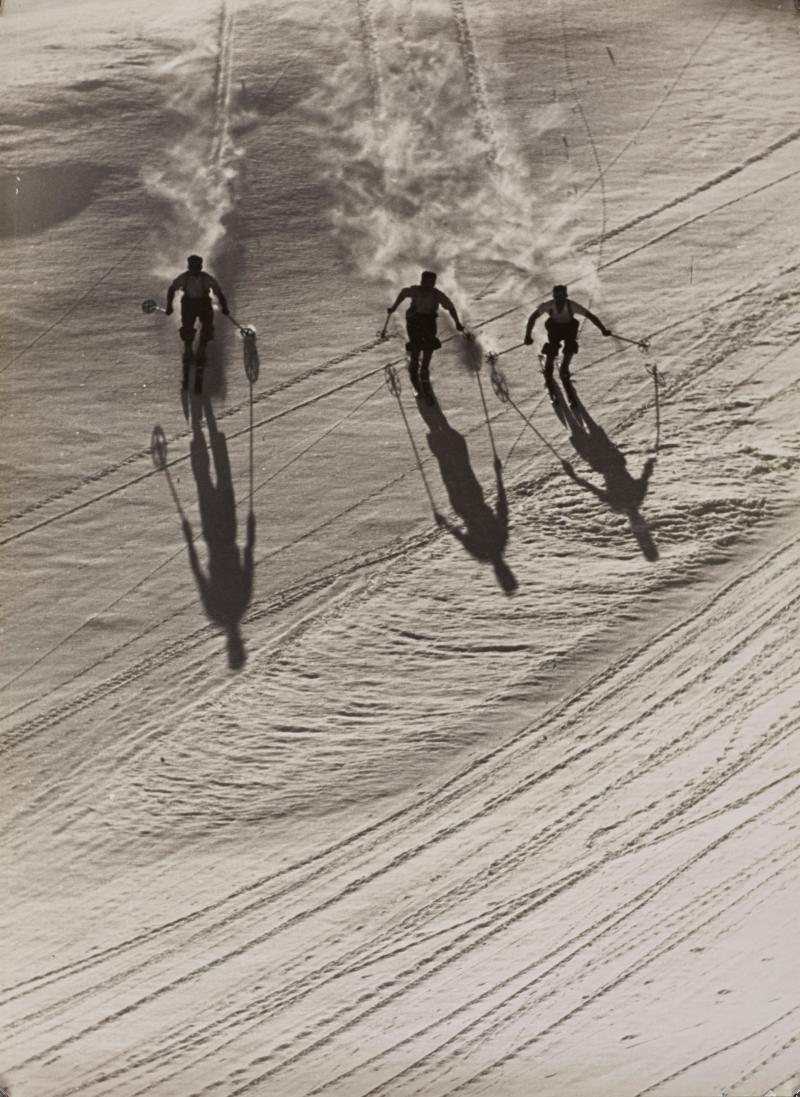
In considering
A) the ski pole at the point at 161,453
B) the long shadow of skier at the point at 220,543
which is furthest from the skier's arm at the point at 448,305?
the ski pole at the point at 161,453

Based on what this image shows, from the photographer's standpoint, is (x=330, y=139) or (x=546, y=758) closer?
(x=546, y=758)

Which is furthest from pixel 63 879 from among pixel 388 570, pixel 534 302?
pixel 534 302

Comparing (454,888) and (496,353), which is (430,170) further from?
(454,888)

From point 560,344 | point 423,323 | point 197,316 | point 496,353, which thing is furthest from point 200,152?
point 560,344

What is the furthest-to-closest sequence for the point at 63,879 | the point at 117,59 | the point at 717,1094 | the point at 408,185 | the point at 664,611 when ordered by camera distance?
1. the point at 117,59
2. the point at 408,185
3. the point at 664,611
4. the point at 63,879
5. the point at 717,1094

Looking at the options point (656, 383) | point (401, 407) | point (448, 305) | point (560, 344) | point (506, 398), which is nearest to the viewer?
point (448, 305)

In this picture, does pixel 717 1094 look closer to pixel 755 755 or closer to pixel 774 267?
pixel 755 755

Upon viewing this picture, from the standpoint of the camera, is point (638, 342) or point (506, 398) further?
point (638, 342)
